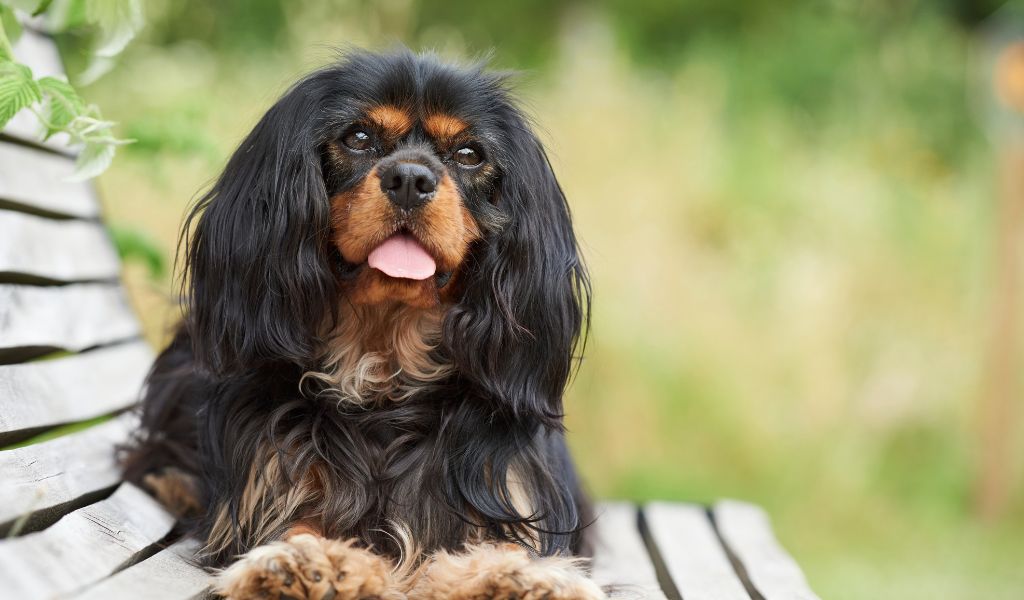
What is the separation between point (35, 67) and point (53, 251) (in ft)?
1.93

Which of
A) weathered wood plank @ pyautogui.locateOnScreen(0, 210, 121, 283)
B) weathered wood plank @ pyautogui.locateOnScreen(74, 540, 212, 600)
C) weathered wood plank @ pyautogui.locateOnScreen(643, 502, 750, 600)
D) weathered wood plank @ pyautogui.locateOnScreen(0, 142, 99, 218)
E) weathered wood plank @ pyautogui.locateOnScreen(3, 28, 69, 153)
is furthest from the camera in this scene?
weathered wood plank @ pyautogui.locateOnScreen(3, 28, 69, 153)

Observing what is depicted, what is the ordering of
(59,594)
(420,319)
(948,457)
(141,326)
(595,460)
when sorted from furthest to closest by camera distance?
(948,457)
(595,460)
(141,326)
(420,319)
(59,594)

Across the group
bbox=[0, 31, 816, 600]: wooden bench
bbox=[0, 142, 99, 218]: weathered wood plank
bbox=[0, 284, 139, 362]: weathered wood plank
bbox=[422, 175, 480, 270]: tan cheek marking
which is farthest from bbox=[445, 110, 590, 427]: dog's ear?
bbox=[0, 142, 99, 218]: weathered wood plank

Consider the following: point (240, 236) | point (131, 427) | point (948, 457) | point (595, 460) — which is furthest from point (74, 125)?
point (948, 457)

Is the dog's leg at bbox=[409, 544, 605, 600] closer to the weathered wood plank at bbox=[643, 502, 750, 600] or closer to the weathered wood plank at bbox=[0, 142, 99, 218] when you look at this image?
the weathered wood plank at bbox=[643, 502, 750, 600]

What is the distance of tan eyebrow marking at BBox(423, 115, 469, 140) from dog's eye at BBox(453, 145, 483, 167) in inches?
1.6

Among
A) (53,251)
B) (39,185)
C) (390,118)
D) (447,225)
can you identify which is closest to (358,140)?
(390,118)

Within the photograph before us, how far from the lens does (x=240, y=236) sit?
248 centimetres

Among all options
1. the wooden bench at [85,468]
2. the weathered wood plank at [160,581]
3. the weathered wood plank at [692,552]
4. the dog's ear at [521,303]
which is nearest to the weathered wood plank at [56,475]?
the wooden bench at [85,468]

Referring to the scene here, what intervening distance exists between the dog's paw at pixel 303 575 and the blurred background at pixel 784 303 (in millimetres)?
3088

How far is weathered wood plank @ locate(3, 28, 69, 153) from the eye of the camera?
10.8 ft

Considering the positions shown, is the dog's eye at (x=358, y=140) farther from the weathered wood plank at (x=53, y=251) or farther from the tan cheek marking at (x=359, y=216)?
the weathered wood plank at (x=53, y=251)

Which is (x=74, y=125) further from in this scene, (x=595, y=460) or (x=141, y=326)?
(x=595, y=460)

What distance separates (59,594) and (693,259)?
484 cm
